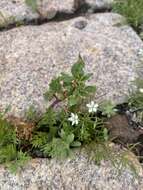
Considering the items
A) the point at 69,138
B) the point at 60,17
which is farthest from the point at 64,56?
the point at 69,138

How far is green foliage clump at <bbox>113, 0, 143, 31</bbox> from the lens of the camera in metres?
3.86

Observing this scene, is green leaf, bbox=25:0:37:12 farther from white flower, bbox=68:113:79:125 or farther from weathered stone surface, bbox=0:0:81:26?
white flower, bbox=68:113:79:125

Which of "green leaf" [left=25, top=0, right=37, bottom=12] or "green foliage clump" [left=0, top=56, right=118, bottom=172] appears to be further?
"green leaf" [left=25, top=0, right=37, bottom=12]

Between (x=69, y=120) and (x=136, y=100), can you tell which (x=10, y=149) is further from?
(x=136, y=100)

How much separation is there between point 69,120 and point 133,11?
1303mm

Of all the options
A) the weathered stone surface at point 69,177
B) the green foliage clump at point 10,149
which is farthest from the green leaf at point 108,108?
the green foliage clump at point 10,149

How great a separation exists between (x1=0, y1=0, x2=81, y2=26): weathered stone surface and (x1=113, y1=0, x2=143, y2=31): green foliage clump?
39 cm

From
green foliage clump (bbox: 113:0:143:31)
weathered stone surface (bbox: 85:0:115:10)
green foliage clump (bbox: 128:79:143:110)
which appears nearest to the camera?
green foliage clump (bbox: 128:79:143:110)

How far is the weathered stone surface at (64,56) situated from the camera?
336cm

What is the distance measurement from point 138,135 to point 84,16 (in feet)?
4.20

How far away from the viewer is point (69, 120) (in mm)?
3059

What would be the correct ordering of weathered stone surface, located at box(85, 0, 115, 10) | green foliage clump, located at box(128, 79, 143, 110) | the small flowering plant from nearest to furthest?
the small flowering plant < green foliage clump, located at box(128, 79, 143, 110) < weathered stone surface, located at box(85, 0, 115, 10)

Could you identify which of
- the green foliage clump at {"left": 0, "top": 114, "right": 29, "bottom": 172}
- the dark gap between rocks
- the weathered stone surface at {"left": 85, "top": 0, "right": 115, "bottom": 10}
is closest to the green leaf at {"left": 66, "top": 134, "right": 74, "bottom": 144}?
the green foliage clump at {"left": 0, "top": 114, "right": 29, "bottom": 172}

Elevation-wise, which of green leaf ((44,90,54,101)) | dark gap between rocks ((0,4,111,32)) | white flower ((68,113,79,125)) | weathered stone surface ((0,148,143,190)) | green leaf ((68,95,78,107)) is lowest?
weathered stone surface ((0,148,143,190))
